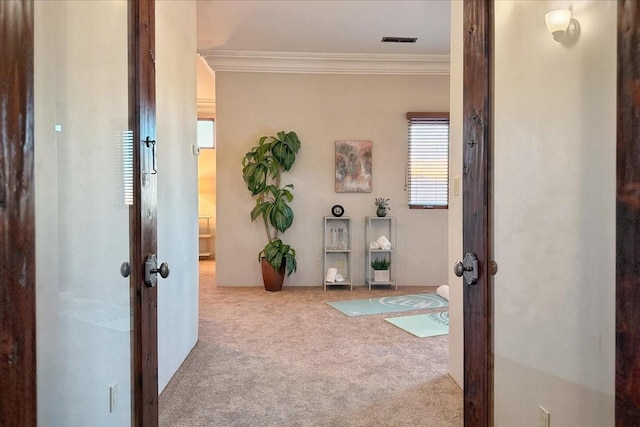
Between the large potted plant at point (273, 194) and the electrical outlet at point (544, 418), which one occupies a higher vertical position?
the large potted plant at point (273, 194)

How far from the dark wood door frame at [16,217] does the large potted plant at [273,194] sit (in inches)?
170

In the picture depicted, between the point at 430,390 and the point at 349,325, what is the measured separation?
1.43 meters

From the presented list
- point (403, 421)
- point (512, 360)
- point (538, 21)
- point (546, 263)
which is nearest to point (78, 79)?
point (538, 21)

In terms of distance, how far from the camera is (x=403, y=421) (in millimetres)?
2199

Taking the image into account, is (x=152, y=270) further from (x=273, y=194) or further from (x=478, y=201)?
(x=273, y=194)

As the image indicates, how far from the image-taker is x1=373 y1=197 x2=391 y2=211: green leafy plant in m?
5.59

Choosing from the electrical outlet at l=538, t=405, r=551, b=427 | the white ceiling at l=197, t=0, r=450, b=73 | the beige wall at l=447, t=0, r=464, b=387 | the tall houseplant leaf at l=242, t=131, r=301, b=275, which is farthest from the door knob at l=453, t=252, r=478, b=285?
the tall houseplant leaf at l=242, t=131, r=301, b=275

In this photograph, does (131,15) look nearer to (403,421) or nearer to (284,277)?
(403,421)

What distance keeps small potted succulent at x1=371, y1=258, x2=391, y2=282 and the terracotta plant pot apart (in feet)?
3.92

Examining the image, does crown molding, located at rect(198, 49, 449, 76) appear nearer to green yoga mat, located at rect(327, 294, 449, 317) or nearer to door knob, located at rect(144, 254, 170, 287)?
green yoga mat, located at rect(327, 294, 449, 317)

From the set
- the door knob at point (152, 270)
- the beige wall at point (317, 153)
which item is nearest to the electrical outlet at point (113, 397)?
the door knob at point (152, 270)

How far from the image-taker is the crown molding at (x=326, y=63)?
535 centimetres

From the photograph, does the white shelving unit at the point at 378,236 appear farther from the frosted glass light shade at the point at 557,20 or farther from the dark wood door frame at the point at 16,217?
the dark wood door frame at the point at 16,217

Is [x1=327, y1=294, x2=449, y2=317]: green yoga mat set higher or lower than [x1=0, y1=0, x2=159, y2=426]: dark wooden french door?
lower
